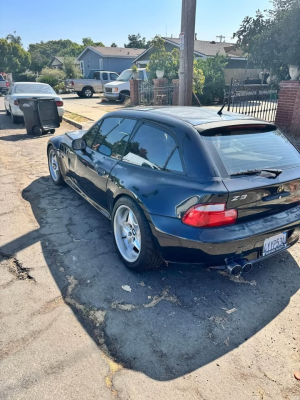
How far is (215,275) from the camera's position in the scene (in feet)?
10.4

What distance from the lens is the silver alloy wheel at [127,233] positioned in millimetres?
3191

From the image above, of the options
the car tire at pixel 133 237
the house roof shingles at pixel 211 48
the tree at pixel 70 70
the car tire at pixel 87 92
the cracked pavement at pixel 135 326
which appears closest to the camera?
the cracked pavement at pixel 135 326

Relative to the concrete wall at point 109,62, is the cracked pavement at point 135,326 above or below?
below

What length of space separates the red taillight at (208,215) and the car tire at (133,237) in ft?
1.55

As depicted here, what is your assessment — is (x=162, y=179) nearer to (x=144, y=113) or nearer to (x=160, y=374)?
(x=144, y=113)

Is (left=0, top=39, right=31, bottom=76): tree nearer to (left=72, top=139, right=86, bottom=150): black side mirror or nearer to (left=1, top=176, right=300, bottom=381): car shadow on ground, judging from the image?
(left=72, top=139, right=86, bottom=150): black side mirror

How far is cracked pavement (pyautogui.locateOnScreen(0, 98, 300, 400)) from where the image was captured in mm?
2042

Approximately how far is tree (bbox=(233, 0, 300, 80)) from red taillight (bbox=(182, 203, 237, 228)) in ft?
39.8

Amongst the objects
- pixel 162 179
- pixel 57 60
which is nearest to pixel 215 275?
pixel 162 179

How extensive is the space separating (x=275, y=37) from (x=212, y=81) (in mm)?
4248

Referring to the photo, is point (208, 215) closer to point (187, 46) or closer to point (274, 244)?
point (274, 244)

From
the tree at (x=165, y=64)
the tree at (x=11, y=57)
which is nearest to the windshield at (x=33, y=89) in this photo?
the tree at (x=165, y=64)

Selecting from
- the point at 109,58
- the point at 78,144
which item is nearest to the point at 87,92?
the point at 109,58

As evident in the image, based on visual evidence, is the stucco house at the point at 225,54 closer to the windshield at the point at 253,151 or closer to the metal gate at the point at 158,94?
the metal gate at the point at 158,94
